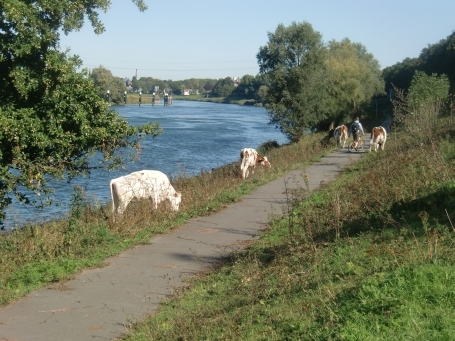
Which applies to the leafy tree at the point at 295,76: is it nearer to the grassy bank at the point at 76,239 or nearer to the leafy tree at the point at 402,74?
the grassy bank at the point at 76,239

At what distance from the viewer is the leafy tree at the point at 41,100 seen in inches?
512

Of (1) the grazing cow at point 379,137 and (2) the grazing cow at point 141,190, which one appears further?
(1) the grazing cow at point 379,137

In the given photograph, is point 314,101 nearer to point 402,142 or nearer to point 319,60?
point 319,60

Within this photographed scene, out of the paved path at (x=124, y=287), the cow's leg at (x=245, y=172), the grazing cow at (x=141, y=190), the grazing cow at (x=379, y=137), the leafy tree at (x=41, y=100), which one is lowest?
the cow's leg at (x=245, y=172)

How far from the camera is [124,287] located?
31.2 ft

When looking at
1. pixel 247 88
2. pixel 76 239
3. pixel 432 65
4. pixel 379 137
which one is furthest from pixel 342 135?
pixel 247 88

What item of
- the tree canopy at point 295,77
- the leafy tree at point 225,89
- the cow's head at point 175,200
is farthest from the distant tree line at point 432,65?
the leafy tree at point 225,89

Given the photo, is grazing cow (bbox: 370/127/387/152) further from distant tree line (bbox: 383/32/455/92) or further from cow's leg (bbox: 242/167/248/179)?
distant tree line (bbox: 383/32/455/92)

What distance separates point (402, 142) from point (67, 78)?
43.4 ft

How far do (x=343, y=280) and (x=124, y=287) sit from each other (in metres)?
3.56

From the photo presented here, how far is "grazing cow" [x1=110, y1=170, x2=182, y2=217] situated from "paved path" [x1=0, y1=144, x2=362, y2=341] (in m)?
1.80

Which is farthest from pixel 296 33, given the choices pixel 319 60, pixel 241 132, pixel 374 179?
pixel 374 179

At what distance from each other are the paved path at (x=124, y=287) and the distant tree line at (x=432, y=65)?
203 ft

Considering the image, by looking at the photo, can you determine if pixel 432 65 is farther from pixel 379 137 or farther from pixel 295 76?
pixel 379 137
